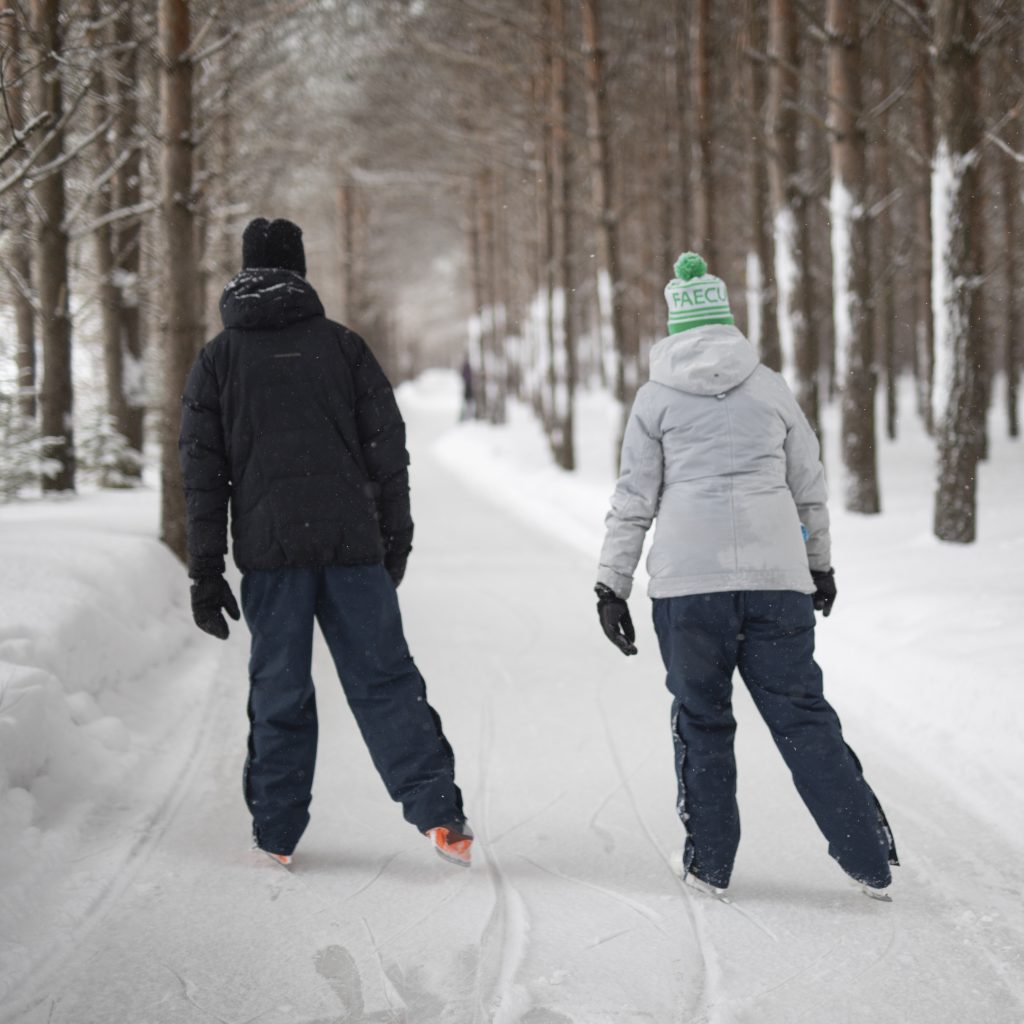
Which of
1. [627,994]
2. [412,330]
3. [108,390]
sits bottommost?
[627,994]

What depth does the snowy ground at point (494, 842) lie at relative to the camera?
9.61 ft

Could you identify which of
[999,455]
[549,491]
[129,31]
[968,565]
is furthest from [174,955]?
[999,455]

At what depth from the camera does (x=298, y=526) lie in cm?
364

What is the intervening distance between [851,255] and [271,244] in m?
9.03

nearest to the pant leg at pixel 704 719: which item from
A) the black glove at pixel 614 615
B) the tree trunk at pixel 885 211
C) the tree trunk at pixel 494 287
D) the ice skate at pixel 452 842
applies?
the black glove at pixel 614 615

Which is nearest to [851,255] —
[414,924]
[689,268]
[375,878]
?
[689,268]

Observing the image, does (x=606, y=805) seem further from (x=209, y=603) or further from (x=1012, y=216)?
(x=1012, y=216)

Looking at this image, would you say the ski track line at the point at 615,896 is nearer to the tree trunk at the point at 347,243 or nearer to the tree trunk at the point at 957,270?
the tree trunk at the point at 957,270

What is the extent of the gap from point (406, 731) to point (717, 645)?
44.9 inches

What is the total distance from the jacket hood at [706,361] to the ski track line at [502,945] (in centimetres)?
173

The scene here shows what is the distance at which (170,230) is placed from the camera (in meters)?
8.12

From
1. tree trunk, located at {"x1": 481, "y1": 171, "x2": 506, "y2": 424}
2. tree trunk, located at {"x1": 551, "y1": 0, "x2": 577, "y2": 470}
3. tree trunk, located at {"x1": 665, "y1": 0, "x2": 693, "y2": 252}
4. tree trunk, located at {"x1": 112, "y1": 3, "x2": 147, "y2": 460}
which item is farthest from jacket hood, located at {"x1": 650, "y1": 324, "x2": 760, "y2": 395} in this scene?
tree trunk, located at {"x1": 481, "y1": 171, "x2": 506, "y2": 424}

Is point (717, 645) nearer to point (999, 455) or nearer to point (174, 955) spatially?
point (174, 955)

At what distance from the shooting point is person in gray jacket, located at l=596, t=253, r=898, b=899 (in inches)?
132
